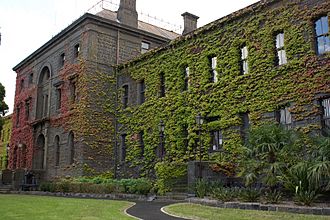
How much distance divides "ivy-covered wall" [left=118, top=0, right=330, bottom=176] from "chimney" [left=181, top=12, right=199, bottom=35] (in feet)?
23.7

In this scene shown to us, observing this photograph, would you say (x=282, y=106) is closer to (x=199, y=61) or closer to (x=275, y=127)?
(x=275, y=127)

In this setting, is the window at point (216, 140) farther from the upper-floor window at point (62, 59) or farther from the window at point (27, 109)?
the window at point (27, 109)

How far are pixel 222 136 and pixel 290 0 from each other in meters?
7.85

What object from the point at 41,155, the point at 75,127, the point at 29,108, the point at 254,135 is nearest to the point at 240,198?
the point at 254,135

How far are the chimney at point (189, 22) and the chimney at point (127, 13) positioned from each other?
14.5 feet

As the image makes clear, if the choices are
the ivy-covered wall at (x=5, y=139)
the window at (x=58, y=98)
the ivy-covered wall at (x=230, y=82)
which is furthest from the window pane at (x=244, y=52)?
the ivy-covered wall at (x=5, y=139)

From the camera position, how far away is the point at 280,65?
1866 centimetres

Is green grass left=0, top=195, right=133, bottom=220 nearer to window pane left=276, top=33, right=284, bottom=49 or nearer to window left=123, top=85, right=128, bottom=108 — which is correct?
window pane left=276, top=33, right=284, bottom=49

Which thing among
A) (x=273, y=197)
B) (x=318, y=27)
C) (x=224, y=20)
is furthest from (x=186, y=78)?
(x=273, y=197)

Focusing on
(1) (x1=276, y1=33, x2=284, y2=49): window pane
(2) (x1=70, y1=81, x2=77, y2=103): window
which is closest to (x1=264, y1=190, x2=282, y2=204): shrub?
(1) (x1=276, y1=33, x2=284, y2=49): window pane

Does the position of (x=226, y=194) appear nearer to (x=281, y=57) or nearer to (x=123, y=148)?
(x=281, y=57)

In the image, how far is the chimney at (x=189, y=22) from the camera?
3322 centimetres

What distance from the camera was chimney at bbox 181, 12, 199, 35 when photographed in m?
33.2

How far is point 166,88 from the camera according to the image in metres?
25.4
